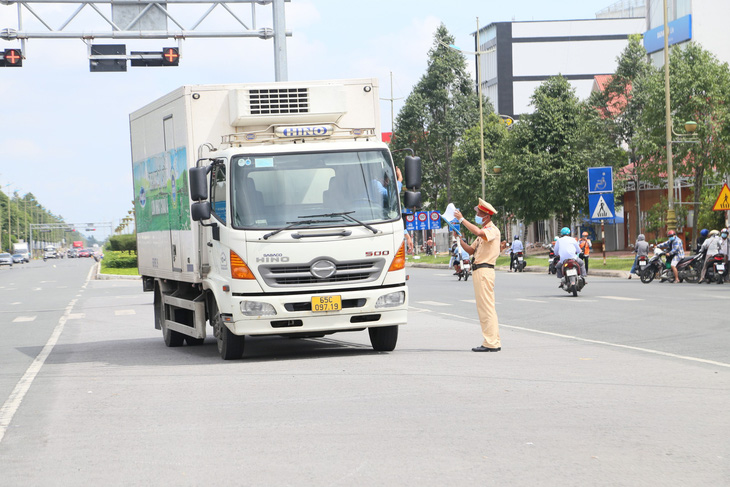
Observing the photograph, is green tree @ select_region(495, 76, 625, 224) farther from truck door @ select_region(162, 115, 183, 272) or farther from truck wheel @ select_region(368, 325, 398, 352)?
truck wheel @ select_region(368, 325, 398, 352)

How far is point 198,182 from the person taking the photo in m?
11.7

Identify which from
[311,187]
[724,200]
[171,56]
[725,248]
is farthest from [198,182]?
[724,200]

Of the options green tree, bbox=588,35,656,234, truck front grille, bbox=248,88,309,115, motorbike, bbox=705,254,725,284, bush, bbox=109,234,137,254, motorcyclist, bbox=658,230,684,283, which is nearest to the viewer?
truck front grille, bbox=248,88,309,115

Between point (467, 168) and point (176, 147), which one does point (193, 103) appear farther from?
point (467, 168)

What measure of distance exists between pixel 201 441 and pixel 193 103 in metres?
6.52

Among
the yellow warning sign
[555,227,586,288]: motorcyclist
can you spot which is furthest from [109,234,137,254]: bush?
[555,227,586,288]: motorcyclist

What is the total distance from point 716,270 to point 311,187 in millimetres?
20829

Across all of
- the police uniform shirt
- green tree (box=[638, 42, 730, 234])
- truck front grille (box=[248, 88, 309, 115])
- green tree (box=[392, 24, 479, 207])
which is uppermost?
green tree (box=[392, 24, 479, 207])

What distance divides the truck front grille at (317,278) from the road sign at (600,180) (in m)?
27.3

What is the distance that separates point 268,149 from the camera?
1214cm

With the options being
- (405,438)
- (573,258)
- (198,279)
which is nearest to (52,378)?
(198,279)

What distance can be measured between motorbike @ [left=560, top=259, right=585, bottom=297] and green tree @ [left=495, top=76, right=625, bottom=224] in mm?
32053

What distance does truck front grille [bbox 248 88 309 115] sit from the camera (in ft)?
42.0

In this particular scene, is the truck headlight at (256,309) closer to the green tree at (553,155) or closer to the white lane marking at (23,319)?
the white lane marking at (23,319)
